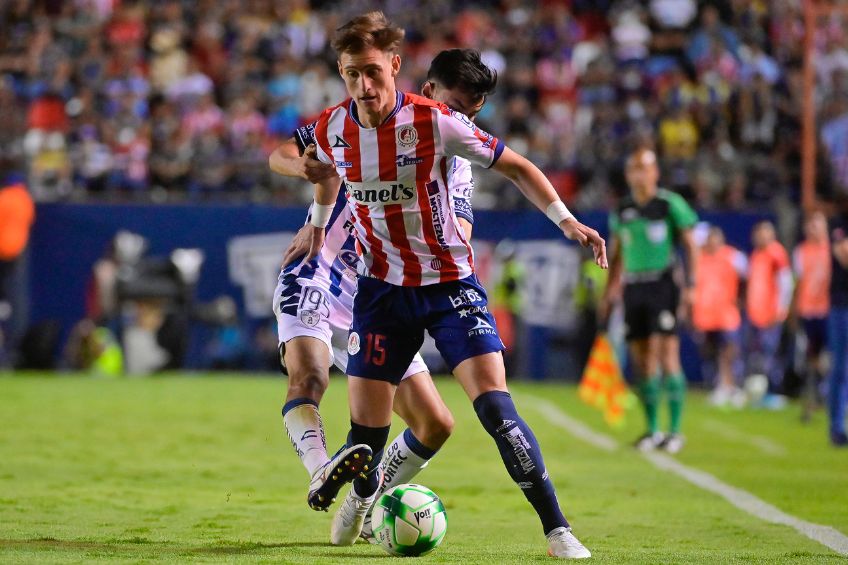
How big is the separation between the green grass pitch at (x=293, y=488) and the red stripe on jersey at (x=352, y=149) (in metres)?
1.69

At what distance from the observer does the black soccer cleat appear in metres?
5.89

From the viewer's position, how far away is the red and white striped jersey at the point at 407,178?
600 centimetres

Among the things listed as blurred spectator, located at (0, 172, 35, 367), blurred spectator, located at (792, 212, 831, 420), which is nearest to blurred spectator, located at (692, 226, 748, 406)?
blurred spectator, located at (792, 212, 831, 420)

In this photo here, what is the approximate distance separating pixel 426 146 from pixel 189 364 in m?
15.0

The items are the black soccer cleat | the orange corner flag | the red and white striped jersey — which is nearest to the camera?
the black soccer cleat

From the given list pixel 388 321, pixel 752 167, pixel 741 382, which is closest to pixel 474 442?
pixel 388 321

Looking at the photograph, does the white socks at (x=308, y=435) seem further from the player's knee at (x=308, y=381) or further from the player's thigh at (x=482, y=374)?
the player's thigh at (x=482, y=374)

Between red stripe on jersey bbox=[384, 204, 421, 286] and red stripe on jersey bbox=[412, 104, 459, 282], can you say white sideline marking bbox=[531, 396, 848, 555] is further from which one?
red stripe on jersey bbox=[384, 204, 421, 286]

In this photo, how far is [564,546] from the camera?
592 cm

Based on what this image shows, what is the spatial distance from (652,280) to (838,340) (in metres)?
1.80

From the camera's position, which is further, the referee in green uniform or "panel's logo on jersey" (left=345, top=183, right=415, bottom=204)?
the referee in green uniform

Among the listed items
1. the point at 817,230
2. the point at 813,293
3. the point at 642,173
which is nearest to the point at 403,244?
the point at 642,173

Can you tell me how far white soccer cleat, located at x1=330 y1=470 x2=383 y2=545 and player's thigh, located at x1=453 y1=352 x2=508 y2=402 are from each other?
0.92m

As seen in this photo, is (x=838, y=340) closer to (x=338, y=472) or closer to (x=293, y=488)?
(x=293, y=488)
